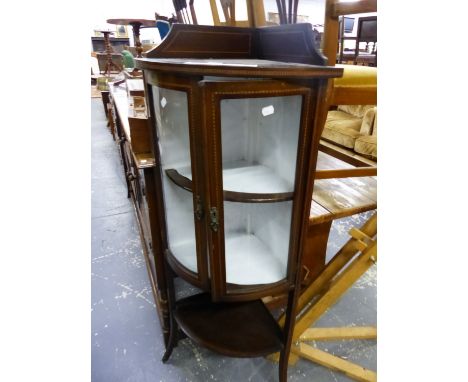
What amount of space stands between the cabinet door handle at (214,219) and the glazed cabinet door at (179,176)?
0.11 feet

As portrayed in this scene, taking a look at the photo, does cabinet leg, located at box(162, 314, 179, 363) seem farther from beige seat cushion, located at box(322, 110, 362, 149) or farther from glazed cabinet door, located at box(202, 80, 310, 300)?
beige seat cushion, located at box(322, 110, 362, 149)

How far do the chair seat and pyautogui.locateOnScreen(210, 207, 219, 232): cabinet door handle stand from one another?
1.89 ft

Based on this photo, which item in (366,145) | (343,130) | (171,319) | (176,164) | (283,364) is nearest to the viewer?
(176,164)

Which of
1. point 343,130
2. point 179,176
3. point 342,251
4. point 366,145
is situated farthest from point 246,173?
point 343,130

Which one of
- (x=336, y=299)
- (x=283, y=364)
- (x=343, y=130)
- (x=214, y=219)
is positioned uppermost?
(x=214, y=219)

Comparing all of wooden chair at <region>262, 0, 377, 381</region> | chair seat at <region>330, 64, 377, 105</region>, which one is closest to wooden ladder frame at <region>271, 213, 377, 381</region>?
wooden chair at <region>262, 0, 377, 381</region>

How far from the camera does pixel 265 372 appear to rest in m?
1.18

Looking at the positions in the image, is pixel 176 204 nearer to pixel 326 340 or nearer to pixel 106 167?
pixel 326 340

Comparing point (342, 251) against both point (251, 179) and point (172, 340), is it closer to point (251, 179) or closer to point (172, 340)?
point (251, 179)

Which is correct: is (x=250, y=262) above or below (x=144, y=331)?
above

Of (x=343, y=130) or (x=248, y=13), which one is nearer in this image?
(x=248, y=13)

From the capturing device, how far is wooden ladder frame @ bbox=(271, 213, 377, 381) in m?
0.94

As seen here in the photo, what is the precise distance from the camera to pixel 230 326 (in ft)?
3.65

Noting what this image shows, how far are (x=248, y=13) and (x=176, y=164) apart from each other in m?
0.53
